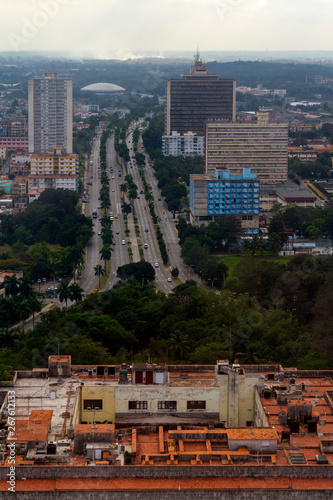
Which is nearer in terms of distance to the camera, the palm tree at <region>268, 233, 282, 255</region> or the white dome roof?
the palm tree at <region>268, 233, 282, 255</region>

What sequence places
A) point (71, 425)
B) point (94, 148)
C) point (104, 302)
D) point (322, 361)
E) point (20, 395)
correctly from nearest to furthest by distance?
1. point (71, 425)
2. point (20, 395)
3. point (322, 361)
4. point (104, 302)
5. point (94, 148)

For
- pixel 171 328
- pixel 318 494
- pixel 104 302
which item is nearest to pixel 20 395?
pixel 318 494

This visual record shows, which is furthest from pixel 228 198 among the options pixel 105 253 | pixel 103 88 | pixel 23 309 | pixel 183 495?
pixel 103 88

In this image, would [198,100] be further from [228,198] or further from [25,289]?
[25,289]

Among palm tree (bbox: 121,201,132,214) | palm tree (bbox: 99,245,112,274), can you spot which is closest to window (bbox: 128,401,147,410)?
palm tree (bbox: 99,245,112,274)

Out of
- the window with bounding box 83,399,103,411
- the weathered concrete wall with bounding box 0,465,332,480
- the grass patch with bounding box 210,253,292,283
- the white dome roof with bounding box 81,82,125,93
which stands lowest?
the weathered concrete wall with bounding box 0,465,332,480

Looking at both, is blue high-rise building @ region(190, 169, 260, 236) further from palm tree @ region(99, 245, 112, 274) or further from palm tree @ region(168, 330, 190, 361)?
palm tree @ region(168, 330, 190, 361)

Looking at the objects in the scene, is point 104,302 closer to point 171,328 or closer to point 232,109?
point 171,328
